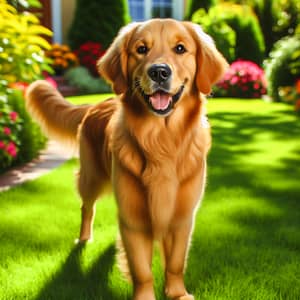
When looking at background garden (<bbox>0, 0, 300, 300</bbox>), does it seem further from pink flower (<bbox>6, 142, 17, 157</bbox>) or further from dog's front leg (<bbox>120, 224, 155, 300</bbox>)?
dog's front leg (<bbox>120, 224, 155, 300</bbox>)

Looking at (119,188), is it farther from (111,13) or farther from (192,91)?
(111,13)

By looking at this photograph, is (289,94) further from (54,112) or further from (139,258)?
(139,258)

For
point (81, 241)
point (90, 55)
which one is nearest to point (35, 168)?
point (81, 241)

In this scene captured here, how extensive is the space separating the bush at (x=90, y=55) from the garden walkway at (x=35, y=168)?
24.4 ft

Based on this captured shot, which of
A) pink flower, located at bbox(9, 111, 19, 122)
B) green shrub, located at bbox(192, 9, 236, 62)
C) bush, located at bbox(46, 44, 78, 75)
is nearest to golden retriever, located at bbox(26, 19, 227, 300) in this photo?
pink flower, located at bbox(9, 111, 19, 122)

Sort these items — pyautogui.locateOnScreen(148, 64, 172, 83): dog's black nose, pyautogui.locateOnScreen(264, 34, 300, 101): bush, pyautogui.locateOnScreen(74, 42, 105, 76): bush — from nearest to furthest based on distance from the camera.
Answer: pyautogui.locateOnScreen(148, 64, 172, 83): dog's black nose
pyautogui.locateOnScreen(264, 34, 300, 101): bush
pyautogui.locateOnScreen(74, 42, 105, 76): bush

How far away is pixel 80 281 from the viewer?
10.2ft

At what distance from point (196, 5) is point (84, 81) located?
5320mm

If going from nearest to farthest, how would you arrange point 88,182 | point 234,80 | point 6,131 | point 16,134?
point 88,182
point 6,131
point 16,134
point 234,80

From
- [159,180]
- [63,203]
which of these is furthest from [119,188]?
[63,203]

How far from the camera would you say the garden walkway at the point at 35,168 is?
532 cm

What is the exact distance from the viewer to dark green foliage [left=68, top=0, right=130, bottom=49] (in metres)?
14.4

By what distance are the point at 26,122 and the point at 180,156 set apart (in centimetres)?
360

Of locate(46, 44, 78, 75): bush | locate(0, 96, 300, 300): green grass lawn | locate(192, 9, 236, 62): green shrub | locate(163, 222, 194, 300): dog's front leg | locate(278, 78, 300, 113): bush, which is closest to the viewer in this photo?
locate(163, 222, 194, 300): dog's front leg
